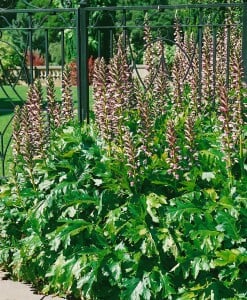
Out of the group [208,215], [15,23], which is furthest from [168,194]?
[15,23]

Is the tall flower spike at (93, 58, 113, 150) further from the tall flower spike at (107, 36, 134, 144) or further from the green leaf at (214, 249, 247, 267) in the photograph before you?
the green leaf at (214, 249, 247, 267)

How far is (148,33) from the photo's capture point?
512 cm

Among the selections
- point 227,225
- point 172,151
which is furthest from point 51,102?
point 227,225

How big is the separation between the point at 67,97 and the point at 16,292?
1.36 metres

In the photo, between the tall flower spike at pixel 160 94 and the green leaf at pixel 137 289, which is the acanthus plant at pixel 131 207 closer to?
the green leaf at pixel 137 289

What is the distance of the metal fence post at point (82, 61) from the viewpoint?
16.2ft

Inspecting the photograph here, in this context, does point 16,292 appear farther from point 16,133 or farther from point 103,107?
point 103,107

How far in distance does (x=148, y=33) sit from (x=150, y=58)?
21cm

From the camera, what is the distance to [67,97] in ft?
15.2

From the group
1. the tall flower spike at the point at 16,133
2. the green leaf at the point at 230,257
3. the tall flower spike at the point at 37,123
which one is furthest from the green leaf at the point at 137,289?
the tall flower spike at the point at 16,133

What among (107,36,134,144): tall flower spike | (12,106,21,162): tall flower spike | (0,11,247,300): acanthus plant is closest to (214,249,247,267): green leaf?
(0,11,247,300): acanthus plant

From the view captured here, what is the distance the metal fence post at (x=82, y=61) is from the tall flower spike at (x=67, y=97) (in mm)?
236

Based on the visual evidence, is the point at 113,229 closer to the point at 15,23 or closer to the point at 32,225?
the point at 32,225

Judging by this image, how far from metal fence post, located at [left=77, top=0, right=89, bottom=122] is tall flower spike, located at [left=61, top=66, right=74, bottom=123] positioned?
9.3 inches
